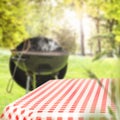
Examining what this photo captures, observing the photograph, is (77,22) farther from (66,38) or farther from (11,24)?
(11,24)

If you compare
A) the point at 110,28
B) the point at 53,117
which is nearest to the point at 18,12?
the point at 110,28

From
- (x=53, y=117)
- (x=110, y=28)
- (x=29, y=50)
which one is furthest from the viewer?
(x=110, y=28)

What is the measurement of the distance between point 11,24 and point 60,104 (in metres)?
6.81

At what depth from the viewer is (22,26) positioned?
9055 mm

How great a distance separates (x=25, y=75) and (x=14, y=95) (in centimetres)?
112

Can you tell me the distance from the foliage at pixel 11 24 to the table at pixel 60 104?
19.8 feet

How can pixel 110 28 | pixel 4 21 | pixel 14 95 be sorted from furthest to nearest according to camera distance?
1. pixel 110 28
2. pixel 4 21
3. pixel 14 95

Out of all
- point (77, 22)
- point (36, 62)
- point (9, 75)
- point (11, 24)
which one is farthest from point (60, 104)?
point (77, 22)

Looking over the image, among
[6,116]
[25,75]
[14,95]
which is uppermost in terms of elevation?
[6,116]

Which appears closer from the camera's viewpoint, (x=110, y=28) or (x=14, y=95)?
(x=14, y=95)

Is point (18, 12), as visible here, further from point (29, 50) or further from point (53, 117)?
point (53, 117)

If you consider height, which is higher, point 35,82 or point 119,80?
point 119,80

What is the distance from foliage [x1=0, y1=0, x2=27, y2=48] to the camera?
29.4ft

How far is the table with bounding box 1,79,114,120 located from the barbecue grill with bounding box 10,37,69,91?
306cm
